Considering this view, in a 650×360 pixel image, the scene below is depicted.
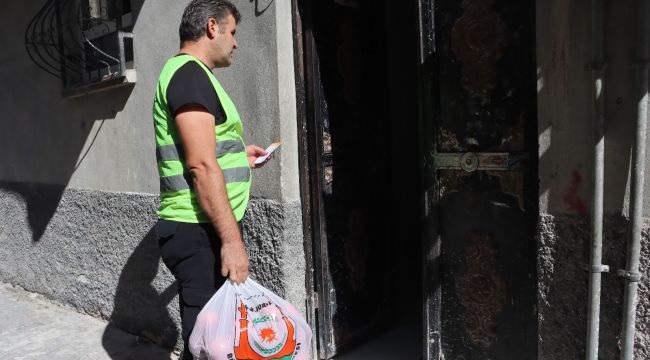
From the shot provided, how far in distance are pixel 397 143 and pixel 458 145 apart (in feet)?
6.74

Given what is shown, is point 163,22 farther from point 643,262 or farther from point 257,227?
point 643,262

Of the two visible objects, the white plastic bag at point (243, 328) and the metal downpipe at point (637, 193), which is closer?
the metal downpipe at point (637, 193)

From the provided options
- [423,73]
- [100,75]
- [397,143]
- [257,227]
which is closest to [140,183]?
[100,75]

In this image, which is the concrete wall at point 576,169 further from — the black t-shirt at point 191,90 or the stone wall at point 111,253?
the stone wall at point 111,253

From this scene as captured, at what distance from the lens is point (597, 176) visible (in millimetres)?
2168

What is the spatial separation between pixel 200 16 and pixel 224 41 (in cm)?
14

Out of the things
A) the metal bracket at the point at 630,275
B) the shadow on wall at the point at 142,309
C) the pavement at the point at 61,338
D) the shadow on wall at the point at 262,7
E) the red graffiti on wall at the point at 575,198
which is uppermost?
the shadow on wall at the point at 262,7

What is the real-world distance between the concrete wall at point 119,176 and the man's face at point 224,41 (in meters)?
0.71

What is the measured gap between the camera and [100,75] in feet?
14.9

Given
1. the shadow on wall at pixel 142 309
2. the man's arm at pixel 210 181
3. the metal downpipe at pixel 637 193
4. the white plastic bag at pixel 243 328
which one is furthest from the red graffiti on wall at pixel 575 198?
the shadow on wall at pixel 142 309

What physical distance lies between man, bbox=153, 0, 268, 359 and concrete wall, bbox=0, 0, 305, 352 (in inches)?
29.9

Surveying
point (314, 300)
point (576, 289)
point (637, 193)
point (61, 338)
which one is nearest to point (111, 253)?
point (61, 338)

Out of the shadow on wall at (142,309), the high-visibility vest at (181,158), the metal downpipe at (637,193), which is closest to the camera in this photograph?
the metal downpipe at (637,193)

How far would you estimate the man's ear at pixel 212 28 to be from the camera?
2.48 meters
